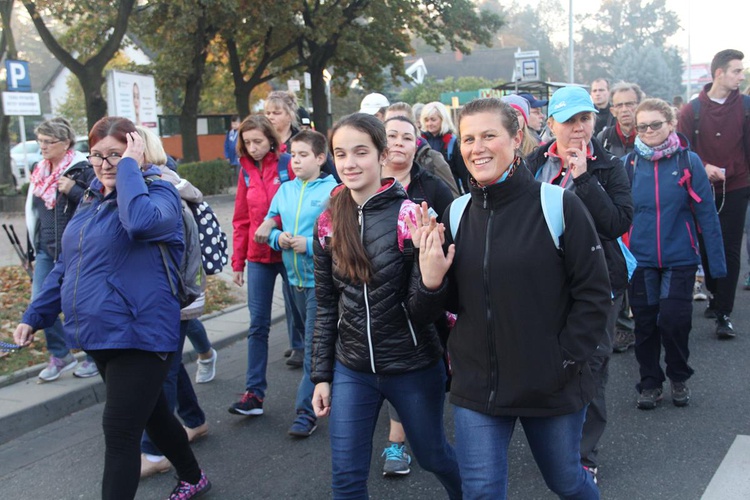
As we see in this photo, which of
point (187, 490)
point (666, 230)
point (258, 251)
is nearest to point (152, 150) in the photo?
point (258, 251)

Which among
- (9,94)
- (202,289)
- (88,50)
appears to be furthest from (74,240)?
(88,50)

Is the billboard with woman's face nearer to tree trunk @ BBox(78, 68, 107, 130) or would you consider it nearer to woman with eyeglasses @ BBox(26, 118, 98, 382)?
tree trunk @ BBox(78, 68, 107, 130)

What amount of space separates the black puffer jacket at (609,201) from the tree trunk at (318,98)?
23.1m

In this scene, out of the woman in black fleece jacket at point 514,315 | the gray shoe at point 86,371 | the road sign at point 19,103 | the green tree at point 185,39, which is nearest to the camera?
the woman in black fleece jacket at point 514,315

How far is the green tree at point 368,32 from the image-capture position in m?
25.3

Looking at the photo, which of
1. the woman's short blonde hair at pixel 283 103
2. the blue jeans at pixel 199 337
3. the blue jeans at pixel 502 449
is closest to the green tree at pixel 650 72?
the woman's short blonde hair at pixel 283 103

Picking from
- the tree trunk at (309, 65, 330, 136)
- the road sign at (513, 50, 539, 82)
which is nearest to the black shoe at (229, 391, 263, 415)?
the road sign at (513, 50, 539, 82)

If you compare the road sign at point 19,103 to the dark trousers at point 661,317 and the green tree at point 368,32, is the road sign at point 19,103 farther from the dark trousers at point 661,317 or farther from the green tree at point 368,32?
the dark trousers at point 661,317

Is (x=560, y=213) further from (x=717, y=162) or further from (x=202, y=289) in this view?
(x=717, y=162)

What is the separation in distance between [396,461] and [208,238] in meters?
1.62

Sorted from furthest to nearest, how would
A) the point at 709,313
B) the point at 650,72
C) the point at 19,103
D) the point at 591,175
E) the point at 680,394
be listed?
the point at 650,72 < the point at 19,103 < the point at 709,313 < the point at 680,394 < the point at 591,175

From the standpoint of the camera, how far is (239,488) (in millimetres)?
4258

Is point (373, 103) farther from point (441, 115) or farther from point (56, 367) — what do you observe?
point (56, 367)

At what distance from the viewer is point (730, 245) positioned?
698 centimetres
